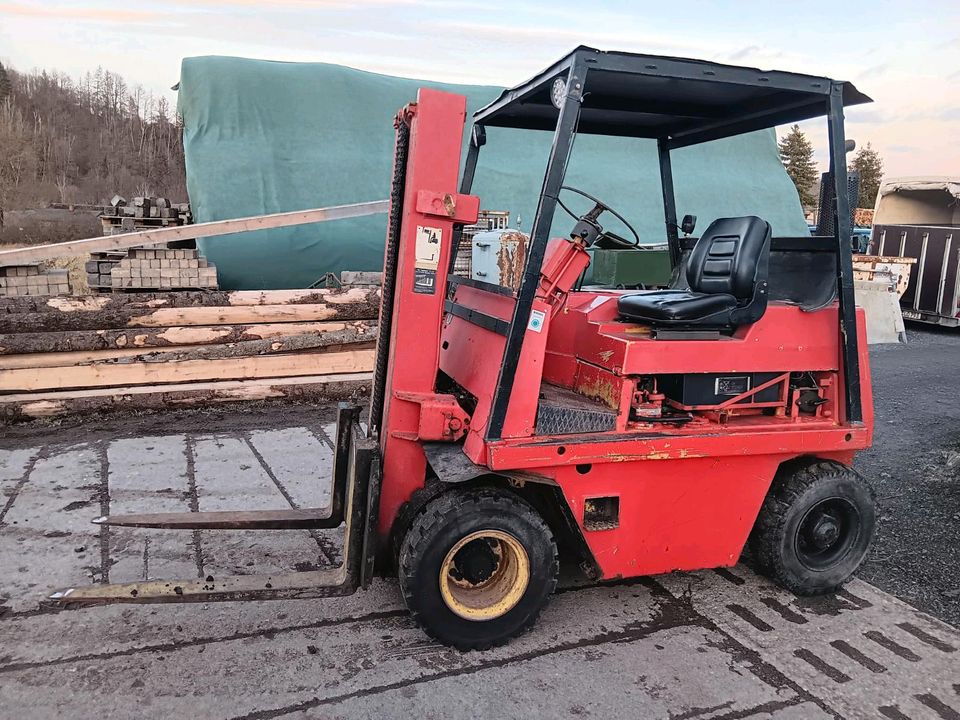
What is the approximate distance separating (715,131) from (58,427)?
605 centimetres

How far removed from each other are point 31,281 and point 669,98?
7.27m

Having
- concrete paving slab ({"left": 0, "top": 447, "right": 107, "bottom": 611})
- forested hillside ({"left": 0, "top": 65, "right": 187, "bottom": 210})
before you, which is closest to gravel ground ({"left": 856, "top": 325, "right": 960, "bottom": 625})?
concrete paving slab ({"left": 0, "top": 447, "right": 107, "bottom": 611})

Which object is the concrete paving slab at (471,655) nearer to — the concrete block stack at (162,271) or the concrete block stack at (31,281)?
the concrete block stack at (31,281)

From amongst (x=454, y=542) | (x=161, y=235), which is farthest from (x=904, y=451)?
(x=161, y=235)

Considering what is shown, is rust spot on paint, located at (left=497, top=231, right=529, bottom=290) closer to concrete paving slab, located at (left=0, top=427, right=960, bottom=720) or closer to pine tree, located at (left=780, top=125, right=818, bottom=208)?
concrete paving slab, located at (left=0, top=427, right=960, bottom=720)

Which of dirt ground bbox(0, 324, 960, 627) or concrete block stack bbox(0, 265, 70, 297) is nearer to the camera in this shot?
dirt ground bbox(0, 324, 960, 627)

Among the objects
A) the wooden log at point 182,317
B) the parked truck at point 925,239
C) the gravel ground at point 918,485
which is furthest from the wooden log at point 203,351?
the parked truck at point 925,239

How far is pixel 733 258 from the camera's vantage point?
12.3ft

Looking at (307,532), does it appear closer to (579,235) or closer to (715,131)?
(579,235)

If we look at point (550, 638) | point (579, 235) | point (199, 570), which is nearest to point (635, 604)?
point (550, 638)

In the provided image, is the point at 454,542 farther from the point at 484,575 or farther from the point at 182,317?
the point at 182,317

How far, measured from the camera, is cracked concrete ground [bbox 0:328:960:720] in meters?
2.98

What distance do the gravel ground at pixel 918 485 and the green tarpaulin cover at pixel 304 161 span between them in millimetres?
6698

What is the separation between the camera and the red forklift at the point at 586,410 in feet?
10.5
